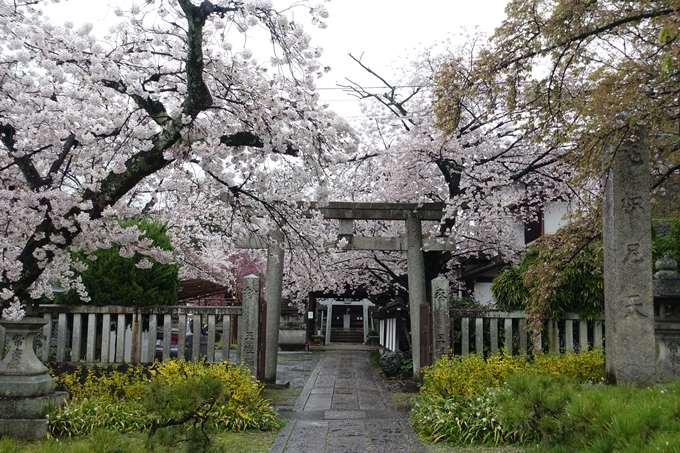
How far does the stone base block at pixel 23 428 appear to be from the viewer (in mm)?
6156

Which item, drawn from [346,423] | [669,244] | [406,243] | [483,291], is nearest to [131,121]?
[346,423]

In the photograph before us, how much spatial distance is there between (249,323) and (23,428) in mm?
3724

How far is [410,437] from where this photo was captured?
22.2ft

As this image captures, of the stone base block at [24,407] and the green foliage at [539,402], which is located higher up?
the green foliage at [539,402]

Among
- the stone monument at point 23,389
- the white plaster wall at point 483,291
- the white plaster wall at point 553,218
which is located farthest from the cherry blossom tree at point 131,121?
the white plaster wall at point 483,291

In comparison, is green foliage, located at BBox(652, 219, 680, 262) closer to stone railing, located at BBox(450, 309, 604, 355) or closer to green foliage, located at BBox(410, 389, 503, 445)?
stone railing, located at BBox(450, 309, 604, 355)

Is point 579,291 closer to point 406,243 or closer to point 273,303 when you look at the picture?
point 406,243

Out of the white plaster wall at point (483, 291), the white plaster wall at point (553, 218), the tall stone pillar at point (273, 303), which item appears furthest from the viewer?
the white plaster wall at point (483, 291)

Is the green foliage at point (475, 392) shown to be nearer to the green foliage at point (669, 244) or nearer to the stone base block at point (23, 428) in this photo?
the green foliage at point (669, 244)

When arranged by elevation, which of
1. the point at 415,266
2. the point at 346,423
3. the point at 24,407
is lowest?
the point at 346,423

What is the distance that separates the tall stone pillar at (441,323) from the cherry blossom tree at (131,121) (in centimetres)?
373

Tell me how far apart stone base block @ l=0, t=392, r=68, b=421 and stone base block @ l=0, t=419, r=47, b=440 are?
0.09m

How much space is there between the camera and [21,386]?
6367mm

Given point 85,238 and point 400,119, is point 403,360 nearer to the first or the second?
point 400,119
